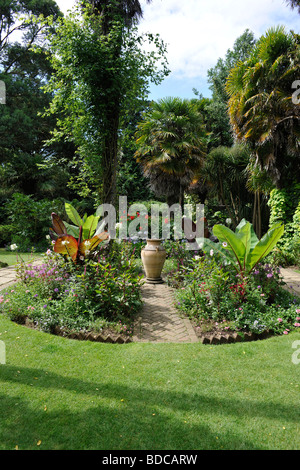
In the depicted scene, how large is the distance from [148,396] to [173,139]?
10.4 m

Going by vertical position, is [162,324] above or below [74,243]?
below

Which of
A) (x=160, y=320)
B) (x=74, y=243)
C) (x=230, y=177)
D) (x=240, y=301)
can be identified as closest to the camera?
(x=240, y=301)

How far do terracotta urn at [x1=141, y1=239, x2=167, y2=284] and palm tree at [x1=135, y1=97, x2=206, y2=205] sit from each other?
5.53m

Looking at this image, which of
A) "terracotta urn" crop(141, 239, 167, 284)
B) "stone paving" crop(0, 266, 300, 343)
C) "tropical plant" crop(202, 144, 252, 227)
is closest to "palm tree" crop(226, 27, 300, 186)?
"tropical plant" crop(202, 144, 252, 227)

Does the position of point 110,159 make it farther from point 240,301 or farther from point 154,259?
point 240,301

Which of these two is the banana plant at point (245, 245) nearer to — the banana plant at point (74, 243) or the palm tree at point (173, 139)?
the banana plant at point (74, 243)

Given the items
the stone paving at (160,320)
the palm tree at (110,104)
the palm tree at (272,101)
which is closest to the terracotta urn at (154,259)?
the stone paving at (160,320)

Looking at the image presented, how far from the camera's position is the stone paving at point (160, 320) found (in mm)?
3746

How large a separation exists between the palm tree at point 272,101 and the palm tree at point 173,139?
2355 mm

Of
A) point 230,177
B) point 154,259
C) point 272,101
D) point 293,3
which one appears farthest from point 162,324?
point 230,177

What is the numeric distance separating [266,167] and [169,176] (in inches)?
159

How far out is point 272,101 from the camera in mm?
8609
